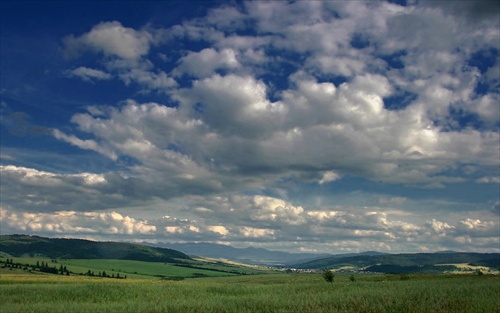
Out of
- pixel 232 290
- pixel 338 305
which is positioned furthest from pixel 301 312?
pixel 232 290

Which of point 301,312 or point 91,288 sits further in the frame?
point 91,288

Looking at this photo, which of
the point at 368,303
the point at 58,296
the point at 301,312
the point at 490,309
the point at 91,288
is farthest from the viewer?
the point at 91,288

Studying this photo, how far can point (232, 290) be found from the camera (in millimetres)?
50156

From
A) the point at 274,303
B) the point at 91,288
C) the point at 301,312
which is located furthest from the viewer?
the point at 91,288

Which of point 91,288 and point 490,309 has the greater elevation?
point 490,309

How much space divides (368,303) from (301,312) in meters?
5.07

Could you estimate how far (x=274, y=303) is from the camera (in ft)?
80.5

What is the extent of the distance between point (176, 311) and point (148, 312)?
146 cm

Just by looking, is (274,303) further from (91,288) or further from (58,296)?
(91,288)

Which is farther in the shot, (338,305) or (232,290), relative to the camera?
(232,290)

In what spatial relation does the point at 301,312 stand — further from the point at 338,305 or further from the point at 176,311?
the point at 176,311

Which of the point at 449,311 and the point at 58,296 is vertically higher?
the point at 449,311

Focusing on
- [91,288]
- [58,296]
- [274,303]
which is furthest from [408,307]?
[91,288]

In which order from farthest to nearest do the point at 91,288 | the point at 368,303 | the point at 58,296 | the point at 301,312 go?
the point at 91,288 → the point at 58,296 → the point at 368,303 → the point at 301,312
